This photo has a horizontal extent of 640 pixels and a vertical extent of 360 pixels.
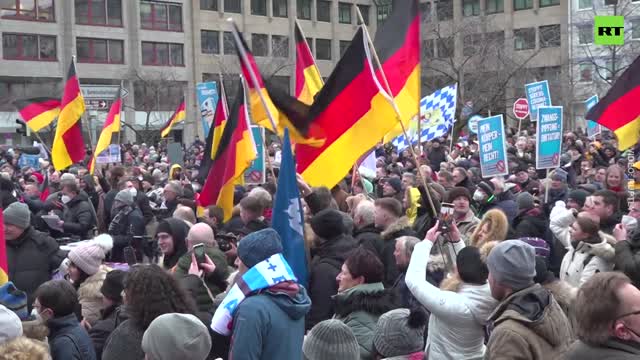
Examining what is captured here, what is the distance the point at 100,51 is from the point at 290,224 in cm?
5396

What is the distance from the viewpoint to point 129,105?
56656 millimetres

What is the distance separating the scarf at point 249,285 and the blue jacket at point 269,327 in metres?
0.05

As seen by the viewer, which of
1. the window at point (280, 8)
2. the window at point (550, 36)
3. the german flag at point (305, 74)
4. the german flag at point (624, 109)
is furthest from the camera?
the window at point (280, 8)

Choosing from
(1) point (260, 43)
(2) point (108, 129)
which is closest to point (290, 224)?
(2) point (108, 129)

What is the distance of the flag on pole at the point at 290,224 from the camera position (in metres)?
6.42

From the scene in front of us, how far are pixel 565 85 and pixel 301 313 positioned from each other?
49.6 meters

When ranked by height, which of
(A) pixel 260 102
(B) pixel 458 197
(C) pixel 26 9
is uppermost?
(C) pixel 26 9

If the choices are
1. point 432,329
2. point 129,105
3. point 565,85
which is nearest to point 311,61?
point 432,329

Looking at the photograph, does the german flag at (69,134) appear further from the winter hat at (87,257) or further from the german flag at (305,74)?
the winter hat at (87,257)

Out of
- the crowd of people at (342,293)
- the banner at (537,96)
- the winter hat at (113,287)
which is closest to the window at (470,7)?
the banner at (537,96)

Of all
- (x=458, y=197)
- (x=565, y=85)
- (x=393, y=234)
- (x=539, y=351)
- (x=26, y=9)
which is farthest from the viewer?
(x=26, y=9)

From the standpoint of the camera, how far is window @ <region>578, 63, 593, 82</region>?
5299cm

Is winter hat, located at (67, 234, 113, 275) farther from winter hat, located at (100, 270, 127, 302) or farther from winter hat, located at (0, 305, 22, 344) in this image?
winter hat, located at (0, 305, 22, 344)

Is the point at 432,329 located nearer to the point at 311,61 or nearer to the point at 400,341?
the point at 400,341
